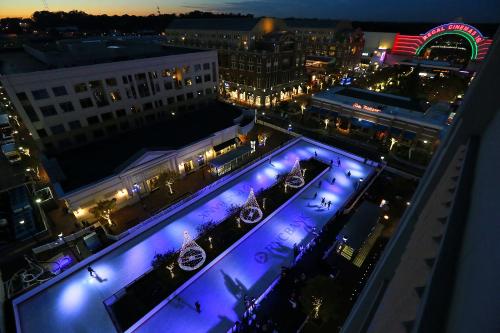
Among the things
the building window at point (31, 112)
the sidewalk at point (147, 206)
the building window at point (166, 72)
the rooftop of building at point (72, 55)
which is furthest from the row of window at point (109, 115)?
the sidewalk at point (147, 206)

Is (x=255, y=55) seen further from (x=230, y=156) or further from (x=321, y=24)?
(x=321, y=24)

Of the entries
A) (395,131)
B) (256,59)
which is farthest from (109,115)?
(395,131)

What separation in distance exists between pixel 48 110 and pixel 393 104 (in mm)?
65593

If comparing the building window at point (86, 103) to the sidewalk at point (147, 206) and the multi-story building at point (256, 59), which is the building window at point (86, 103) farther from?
the multi-story building at point (256, 59)

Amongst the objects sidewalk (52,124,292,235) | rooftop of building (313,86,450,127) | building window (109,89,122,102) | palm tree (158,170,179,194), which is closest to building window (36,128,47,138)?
building window (109,89,122,102)

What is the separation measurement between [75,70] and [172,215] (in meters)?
26.9

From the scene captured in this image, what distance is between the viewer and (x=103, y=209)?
30.1m

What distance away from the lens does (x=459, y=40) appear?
8344cm

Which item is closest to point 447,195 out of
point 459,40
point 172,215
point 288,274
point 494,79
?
point 494,79

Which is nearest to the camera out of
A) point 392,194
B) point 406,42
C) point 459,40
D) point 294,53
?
point 392,194

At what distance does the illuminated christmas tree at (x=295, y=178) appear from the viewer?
112ft

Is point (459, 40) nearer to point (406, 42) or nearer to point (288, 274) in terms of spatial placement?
point (406, 42)

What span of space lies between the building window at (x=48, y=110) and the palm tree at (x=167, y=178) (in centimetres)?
1832

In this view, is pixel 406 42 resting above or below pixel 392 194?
above
